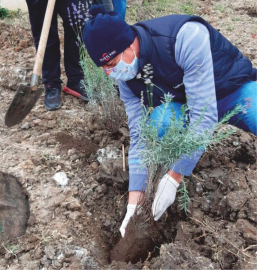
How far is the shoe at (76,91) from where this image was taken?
11.0 feet

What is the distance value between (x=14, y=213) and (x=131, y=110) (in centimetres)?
99

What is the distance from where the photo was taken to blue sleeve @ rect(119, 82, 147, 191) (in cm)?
221

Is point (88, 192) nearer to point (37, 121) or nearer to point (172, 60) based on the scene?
point (37, 121)

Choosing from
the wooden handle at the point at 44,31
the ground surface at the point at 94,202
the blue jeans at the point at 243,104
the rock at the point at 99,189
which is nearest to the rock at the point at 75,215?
the ground surface at the point at 94,202

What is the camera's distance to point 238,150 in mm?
2633

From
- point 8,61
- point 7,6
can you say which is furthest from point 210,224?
point 7,6

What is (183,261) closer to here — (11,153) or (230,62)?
(230,62)

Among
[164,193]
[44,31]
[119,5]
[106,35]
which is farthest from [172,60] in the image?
Result: [119,5]

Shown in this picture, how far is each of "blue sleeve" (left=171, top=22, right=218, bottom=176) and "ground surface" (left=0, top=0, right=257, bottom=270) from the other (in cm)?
47

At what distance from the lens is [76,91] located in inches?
134

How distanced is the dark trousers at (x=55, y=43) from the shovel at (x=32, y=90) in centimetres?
31

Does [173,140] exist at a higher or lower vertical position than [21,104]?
higher

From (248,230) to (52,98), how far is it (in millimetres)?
2069

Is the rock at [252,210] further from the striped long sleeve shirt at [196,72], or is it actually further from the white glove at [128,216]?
the white glove at [128,216]
